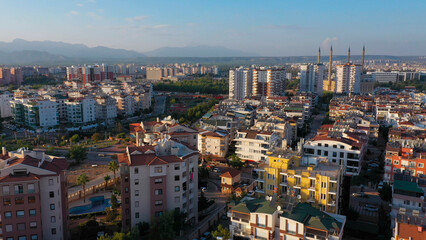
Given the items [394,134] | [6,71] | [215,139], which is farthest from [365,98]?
[6,71]

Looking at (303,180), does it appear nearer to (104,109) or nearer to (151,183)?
(151,183)

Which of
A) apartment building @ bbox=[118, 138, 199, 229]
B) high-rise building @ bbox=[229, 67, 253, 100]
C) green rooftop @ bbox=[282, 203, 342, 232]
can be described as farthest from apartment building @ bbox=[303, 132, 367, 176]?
high-rise building @ bbox=[229, 67, 253, 100]

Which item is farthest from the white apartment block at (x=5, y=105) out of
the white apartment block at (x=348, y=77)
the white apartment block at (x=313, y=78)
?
the white apartment block at (x=348, y=77)

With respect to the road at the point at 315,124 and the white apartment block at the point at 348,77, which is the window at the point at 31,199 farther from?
the white apartment block at the point at 348,77

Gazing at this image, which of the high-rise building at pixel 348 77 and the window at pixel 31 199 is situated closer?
the window at pixel 31 199

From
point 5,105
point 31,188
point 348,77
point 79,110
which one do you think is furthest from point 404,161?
point 348,77

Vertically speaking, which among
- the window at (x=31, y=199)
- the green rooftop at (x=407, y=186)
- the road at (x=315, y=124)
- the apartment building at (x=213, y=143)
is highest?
the window at (x=31, y=199)

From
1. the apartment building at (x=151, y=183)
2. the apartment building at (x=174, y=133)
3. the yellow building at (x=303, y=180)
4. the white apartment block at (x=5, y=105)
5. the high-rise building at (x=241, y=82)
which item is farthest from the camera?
the high-rise building at (x=241, y=82)
